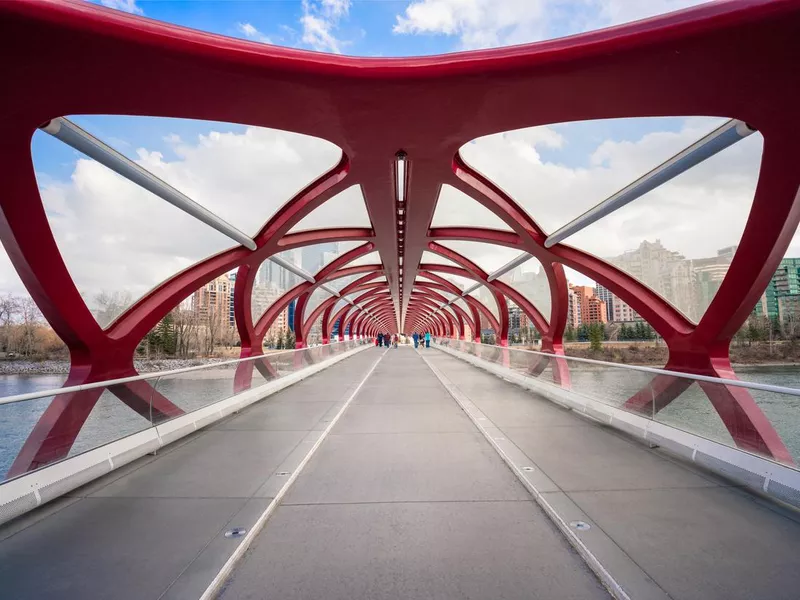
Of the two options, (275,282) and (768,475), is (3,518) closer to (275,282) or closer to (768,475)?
(768,475)

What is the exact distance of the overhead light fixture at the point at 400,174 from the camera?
865 centimetres

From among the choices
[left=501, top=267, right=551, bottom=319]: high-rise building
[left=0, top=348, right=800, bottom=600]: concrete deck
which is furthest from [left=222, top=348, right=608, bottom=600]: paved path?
[left=501, top=267, right=551, bottom=319]: high-rise building

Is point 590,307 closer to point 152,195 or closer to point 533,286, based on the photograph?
point 533,286

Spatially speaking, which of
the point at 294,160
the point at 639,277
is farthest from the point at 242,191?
the point at 639,277

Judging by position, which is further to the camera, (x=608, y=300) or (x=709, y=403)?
(x=608, y=300)

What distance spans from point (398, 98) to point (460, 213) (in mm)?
9130

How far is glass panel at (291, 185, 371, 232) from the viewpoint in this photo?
13.5 metres

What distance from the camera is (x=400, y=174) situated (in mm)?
10508

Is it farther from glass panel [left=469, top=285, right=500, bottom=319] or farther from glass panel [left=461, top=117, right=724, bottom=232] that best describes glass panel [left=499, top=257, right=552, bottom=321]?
glass panel [left=469, top=285, right=500, bottom=319]

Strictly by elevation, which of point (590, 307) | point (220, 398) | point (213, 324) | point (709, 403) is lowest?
point (220, 398)

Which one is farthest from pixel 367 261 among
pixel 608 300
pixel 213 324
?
pixel 608 300

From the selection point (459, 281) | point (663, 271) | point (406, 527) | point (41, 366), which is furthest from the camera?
point (459, 281)

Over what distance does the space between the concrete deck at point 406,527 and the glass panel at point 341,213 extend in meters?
9.39

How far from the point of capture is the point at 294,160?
35.3 feet
